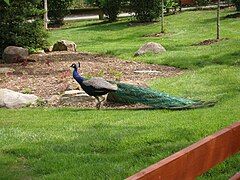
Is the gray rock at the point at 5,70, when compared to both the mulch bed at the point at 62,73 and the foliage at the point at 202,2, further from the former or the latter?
the foliage at the point at 202,2

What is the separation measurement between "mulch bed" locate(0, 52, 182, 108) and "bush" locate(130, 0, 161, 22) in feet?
30.7

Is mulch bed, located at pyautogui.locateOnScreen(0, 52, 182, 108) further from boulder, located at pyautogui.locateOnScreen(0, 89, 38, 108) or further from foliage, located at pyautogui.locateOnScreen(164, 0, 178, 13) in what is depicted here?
foliage, located at pyautogui.locateOnScreen(164, 0, 178, 13)

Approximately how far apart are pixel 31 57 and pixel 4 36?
144 cm

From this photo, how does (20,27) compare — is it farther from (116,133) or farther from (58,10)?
(58,10)

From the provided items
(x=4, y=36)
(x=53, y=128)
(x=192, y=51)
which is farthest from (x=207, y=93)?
(x=4, y=36)

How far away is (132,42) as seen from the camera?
1948 cm

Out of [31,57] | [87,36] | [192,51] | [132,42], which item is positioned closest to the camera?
[192,51]

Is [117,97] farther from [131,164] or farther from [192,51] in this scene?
[192,51]

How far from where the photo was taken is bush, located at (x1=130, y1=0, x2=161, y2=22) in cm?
2469

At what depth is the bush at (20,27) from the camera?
1698 centimetres

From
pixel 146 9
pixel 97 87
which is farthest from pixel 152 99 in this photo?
pixel 146 9

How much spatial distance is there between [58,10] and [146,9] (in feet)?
20.1

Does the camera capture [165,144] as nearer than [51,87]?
Yes

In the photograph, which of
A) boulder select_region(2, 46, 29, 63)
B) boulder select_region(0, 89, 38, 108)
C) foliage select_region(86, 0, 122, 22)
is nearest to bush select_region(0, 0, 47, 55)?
boulder select_region(2, 46, 29, 63)
